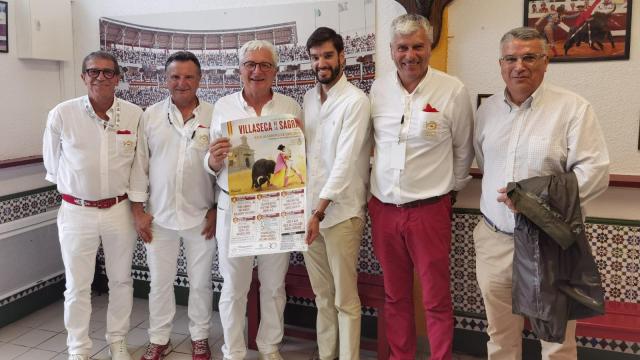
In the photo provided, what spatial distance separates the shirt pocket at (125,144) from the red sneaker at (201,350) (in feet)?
3.78

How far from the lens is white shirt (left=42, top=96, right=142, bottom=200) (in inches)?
106

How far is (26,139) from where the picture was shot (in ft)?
11.6

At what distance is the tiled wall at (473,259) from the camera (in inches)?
104

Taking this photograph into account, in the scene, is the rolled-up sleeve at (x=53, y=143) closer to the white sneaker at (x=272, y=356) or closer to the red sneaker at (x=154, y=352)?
the red sneaker at (x=154, y=352)

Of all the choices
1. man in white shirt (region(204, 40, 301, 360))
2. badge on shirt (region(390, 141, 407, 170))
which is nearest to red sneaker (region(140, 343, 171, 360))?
man in white shirt (region(204, 40, 301, 360))

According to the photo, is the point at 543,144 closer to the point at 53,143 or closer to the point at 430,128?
the point at 430,128

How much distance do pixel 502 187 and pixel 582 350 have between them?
1293 mm

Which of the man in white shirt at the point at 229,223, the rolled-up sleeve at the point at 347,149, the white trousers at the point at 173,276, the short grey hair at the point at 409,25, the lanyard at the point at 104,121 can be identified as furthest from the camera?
the white trousers at the point at 173,276

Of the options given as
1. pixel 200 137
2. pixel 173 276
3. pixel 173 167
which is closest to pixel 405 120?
pixel 200 137

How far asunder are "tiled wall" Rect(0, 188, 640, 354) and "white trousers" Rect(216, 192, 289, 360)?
1.78ft

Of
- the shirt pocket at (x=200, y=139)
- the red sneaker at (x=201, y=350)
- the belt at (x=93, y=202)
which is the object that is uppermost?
the shirt pocket at (x=200, y=139)

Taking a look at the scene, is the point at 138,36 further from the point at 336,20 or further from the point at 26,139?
the point at 336,20

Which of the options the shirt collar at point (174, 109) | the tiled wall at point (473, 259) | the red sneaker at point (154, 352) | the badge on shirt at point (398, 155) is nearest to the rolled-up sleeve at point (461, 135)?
the badge on shirt at point (398, 155)

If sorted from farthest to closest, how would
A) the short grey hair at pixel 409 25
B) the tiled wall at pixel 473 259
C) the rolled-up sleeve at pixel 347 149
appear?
the tiled wall at pixel 473 259 → the rolled-up sleeve at pixel 347 149 → the short grey hair at pixel 409 25
